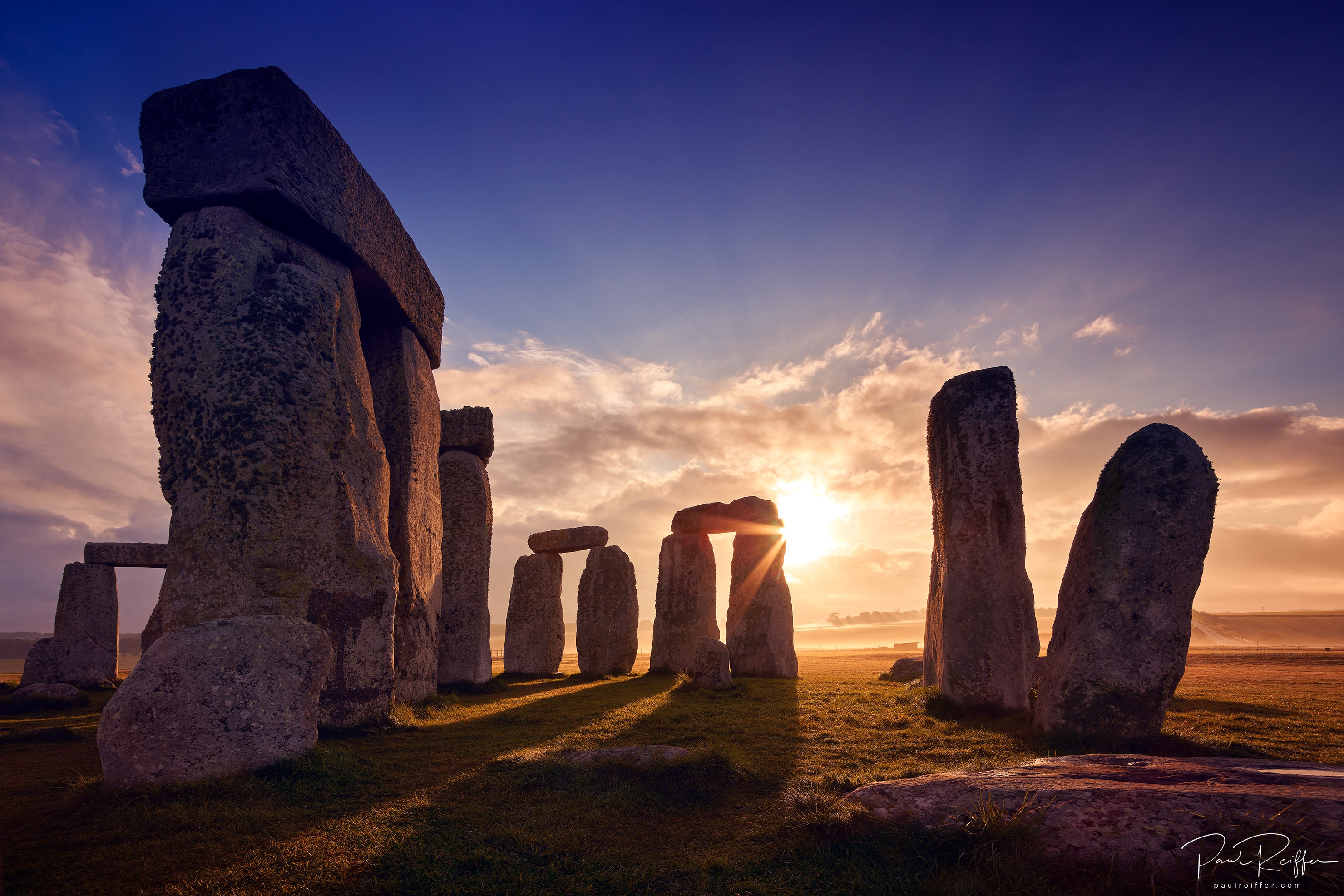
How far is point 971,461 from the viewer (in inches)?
337

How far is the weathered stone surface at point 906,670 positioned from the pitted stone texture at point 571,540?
7669mm

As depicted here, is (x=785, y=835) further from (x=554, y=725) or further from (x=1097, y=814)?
(x=554, y=725)

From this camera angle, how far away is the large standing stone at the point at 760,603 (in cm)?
1445

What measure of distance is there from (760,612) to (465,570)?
674 cm

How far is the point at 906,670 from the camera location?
1380 cm

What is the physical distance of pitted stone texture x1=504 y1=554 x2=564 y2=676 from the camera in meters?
15.8

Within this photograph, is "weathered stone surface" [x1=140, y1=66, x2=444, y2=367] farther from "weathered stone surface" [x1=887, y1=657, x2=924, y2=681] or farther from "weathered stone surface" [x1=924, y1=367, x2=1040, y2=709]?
"weathered stone surface" [x1=887, y1=657, x2=924, y2=681]

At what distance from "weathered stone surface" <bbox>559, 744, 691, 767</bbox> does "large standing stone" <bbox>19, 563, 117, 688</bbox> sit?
14.8 meters

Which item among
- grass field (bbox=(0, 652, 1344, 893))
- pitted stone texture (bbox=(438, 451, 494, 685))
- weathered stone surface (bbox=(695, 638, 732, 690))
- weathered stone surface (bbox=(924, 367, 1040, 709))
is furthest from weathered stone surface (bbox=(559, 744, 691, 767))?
pitted stone texture (bbox=(438, 451, 494, 685))

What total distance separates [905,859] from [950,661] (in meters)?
5.63

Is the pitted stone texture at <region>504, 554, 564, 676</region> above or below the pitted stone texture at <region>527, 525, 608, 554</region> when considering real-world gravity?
below

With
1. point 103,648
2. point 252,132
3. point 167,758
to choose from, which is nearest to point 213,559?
point 167,758

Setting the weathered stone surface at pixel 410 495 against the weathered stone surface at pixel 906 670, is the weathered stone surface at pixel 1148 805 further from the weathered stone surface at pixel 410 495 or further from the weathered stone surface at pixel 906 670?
the weathered stone surface at pixel 906 670

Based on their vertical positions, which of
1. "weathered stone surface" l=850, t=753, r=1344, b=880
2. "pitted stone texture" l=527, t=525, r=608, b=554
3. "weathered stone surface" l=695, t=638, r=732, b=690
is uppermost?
"pitted stone texture" l=527, t=525, r=608, b=554
